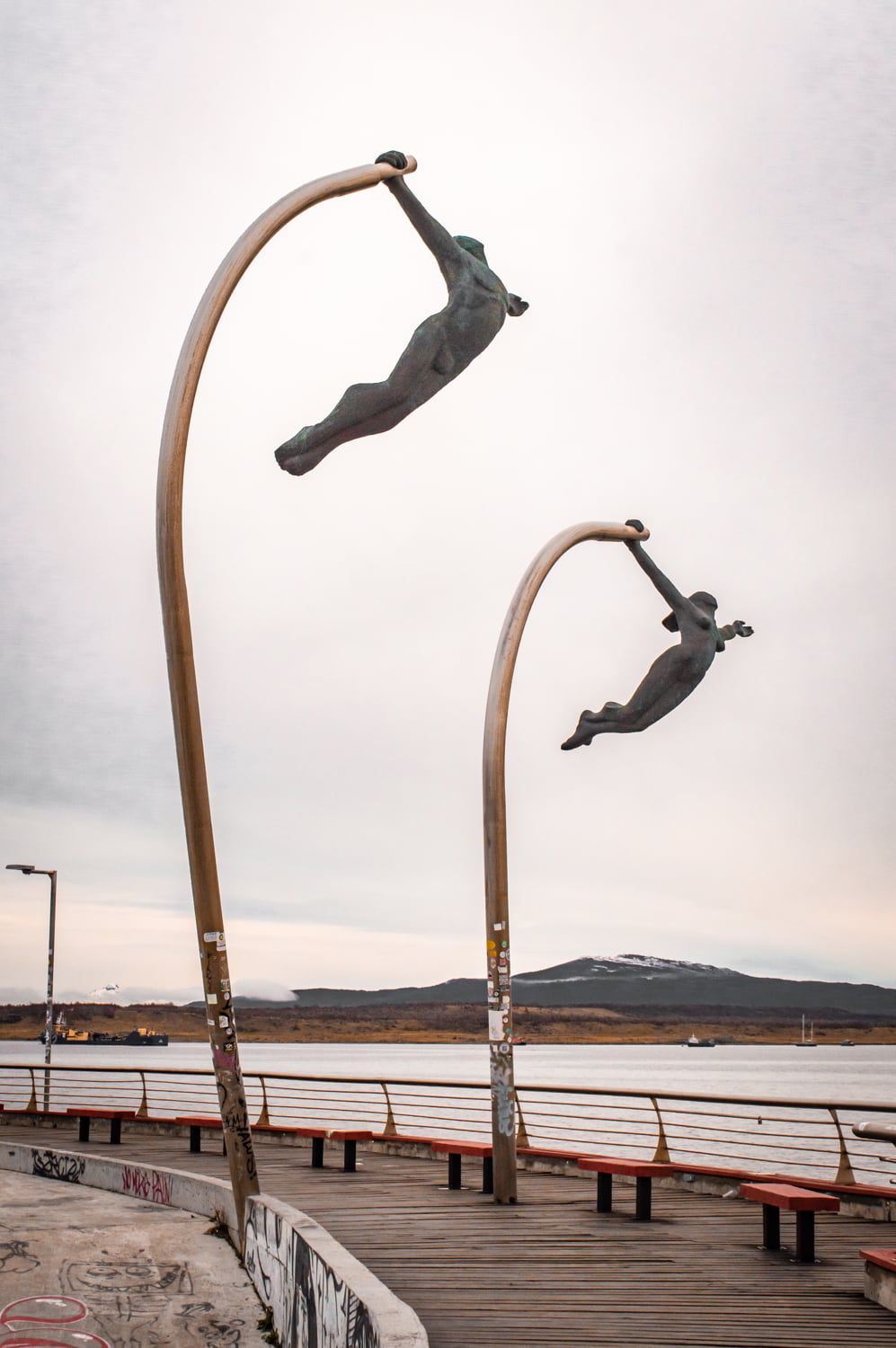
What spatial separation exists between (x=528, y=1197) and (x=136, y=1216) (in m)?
3.74

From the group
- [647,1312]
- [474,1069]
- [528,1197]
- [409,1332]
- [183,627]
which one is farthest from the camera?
[474,1069]

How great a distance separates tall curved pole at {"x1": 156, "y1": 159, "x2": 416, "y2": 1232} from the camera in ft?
25.6

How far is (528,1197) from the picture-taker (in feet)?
36.1

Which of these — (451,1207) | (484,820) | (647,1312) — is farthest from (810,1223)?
(484,820)

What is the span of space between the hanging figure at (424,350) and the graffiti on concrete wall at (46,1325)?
19.2 ft

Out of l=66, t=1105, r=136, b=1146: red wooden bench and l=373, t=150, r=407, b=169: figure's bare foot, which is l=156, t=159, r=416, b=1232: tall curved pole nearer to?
l=373, t=150, r=407, b=169: figure's bare foot

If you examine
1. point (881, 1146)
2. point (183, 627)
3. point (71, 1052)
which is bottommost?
point (71, 1052)

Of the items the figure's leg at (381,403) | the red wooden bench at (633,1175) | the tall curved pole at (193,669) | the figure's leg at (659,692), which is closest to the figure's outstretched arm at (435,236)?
the figure's leg at (381,403)

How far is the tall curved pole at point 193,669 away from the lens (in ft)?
25.6

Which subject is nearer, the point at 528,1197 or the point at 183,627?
the point at 183,627

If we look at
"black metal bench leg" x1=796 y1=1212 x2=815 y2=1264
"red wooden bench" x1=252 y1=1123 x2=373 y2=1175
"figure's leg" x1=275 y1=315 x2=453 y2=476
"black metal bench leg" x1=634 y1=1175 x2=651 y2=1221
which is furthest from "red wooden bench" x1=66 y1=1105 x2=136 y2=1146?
"figure's leg" x1=275 y1=315 x2=453 y2=476

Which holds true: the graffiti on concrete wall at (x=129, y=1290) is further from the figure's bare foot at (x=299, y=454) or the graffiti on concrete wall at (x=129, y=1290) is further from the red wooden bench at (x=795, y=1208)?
the figure's bare foot at (x=299, y=454)

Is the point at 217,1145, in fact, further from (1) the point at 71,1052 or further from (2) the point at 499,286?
(1) the point at 71,1052

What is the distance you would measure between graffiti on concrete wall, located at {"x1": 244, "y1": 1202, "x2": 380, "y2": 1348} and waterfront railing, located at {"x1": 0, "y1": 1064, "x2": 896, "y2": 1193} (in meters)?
3.15
